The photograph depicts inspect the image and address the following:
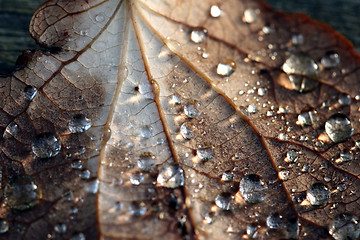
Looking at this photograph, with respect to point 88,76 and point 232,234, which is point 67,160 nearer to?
point 88,76

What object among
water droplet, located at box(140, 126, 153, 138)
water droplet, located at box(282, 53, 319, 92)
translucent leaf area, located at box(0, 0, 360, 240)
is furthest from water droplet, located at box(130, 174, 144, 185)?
water droplet, located at box(282, 53, 319, 92)

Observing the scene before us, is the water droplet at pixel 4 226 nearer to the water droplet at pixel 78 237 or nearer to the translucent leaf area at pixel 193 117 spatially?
the translucent leaf area at pixel 193 117

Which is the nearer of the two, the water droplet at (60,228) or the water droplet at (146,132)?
the water droplet at (60,228)

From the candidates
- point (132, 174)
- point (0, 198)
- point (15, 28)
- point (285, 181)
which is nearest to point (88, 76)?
point (132, 174)

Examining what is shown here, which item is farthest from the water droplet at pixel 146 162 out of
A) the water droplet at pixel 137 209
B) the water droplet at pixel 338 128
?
the water droplet at pixel 338 128

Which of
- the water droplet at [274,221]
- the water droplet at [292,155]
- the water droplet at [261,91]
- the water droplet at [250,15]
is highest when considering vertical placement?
the water droplet at [250,15]

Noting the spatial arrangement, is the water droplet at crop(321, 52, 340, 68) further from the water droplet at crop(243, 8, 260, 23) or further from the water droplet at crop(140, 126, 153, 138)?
the water droplet at crop(140, 126, 153, 138)

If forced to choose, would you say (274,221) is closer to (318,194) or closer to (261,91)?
(318,194)
